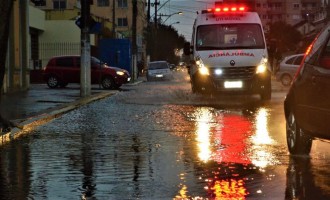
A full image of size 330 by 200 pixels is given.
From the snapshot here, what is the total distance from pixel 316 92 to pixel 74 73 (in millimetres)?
24146

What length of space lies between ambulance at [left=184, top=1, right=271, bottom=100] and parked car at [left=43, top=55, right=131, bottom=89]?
11.0 m

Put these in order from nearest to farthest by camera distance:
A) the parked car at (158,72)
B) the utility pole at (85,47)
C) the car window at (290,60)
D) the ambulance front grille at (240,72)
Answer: the ambulance front grille at (240,72)
the utility pole at (85,47)
the car window at (290,60)
the parked car at (158,72)

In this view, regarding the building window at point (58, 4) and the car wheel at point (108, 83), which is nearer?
the car wheel at point (108, 83)

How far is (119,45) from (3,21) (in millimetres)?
32649

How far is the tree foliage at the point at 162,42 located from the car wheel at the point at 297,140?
240 ft

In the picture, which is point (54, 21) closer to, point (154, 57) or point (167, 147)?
point (154, 57)

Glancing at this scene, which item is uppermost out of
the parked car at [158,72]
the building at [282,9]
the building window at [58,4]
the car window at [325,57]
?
the building at [282,9]

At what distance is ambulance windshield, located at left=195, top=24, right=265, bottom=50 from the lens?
19.4 m

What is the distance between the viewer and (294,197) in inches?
254

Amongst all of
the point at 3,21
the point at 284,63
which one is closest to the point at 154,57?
the point at 284,63

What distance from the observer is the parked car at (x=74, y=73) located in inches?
1203

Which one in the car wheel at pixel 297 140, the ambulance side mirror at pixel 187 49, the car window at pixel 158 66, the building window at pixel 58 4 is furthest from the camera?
the building window at pixel 58 4

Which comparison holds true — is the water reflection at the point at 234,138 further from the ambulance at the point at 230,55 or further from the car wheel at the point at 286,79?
the car wheel at the point at 286,79

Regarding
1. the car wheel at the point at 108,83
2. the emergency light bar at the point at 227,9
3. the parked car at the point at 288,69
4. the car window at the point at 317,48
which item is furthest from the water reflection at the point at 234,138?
the parked car at the point at 288,69
